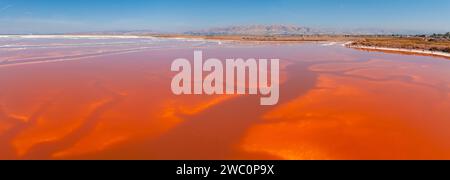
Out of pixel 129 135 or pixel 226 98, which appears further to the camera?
pixel 226 98

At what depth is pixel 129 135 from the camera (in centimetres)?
667

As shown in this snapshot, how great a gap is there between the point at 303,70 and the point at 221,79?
5251 mm

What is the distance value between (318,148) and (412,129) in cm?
258

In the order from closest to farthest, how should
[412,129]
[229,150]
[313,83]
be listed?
[229,150] → [412,129] → [313,83]

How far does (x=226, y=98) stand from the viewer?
9797 millimetres

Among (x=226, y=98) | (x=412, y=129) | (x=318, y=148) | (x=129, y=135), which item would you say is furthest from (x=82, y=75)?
(x=412, y=129)
